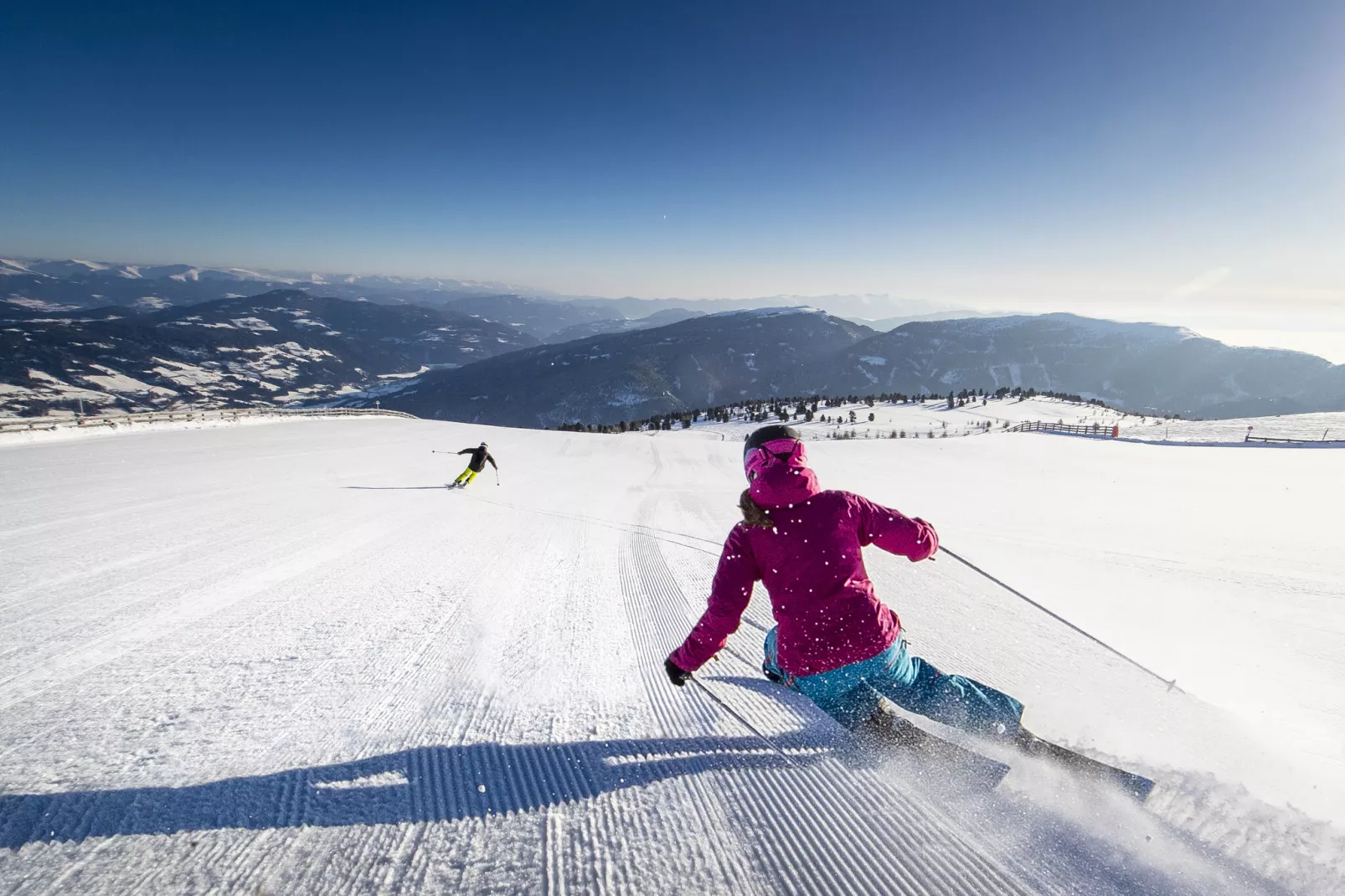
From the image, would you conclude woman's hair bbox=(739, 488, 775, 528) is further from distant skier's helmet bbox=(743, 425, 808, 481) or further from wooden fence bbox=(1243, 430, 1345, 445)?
wooden fence bbox=(1243, 430, 1345, 445)

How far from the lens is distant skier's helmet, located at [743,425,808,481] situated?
2590 millimetres

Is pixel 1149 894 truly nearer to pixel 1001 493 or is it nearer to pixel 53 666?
pixel 53 666

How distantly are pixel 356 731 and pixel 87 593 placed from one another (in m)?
3.66

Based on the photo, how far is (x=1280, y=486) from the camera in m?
10.6

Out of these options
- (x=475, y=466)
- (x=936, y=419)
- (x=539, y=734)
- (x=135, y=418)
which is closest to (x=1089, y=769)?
(x=539, y=734)

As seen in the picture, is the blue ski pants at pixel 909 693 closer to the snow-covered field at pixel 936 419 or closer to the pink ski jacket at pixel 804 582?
the pink ski jacket at pixel 804 582

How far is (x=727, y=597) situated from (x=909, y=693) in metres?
0.97

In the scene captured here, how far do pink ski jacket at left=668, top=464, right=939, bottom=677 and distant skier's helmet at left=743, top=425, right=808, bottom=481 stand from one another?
48 millimetres

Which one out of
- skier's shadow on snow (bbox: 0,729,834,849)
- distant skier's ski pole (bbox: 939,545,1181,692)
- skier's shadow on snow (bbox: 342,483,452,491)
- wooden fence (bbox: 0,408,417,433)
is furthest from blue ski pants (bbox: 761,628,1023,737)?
wooden fence (bbox: 0,408,417,433)

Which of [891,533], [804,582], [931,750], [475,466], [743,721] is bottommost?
[475,466]

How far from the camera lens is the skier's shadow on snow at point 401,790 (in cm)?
199

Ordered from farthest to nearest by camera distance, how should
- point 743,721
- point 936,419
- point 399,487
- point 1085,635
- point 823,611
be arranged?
point 936,419
point 399,487
point 1085,635
point 743,721
point 823,611

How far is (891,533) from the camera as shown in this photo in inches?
109

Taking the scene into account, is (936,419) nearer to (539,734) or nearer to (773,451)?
(773,451)
